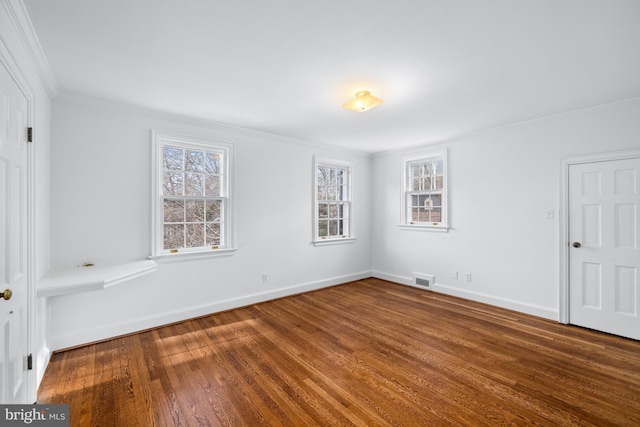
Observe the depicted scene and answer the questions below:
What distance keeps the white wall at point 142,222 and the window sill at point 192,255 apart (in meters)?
0.07

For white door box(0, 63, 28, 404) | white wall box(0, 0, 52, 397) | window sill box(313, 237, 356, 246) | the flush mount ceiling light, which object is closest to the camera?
white door box(0, 63, 28, 404)

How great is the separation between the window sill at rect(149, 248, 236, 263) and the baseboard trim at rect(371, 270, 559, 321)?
10.2 feet

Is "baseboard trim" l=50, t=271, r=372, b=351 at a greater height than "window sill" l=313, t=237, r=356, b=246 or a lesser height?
lesser

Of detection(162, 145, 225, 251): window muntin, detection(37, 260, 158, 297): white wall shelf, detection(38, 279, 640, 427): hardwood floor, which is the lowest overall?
detection(38, 279, 640, 427): hardwood floor

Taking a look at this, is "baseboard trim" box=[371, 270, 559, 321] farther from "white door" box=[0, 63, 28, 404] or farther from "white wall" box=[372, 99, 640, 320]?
"white door" box=[0, 63, 28, 404]

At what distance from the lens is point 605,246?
3.29 meters

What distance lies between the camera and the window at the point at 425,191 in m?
4.82

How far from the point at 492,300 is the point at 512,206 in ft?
4.47

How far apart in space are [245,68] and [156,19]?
28.6 inches

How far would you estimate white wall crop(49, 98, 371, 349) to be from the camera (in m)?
2.93

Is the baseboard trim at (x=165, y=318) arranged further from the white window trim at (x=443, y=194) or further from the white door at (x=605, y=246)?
the white door at (x=605, y=246)

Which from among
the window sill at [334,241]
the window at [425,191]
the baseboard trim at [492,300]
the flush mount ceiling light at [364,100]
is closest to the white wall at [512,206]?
the baseboard trim at [492,300]

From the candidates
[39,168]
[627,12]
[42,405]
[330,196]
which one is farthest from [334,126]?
[42,405]

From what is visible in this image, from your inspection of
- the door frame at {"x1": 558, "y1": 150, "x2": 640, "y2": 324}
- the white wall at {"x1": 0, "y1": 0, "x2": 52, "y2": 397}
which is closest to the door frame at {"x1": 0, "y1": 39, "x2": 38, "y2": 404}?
the white wall at {"x1": 0, "y1": 0, "x2": 52, "y2": 397}
